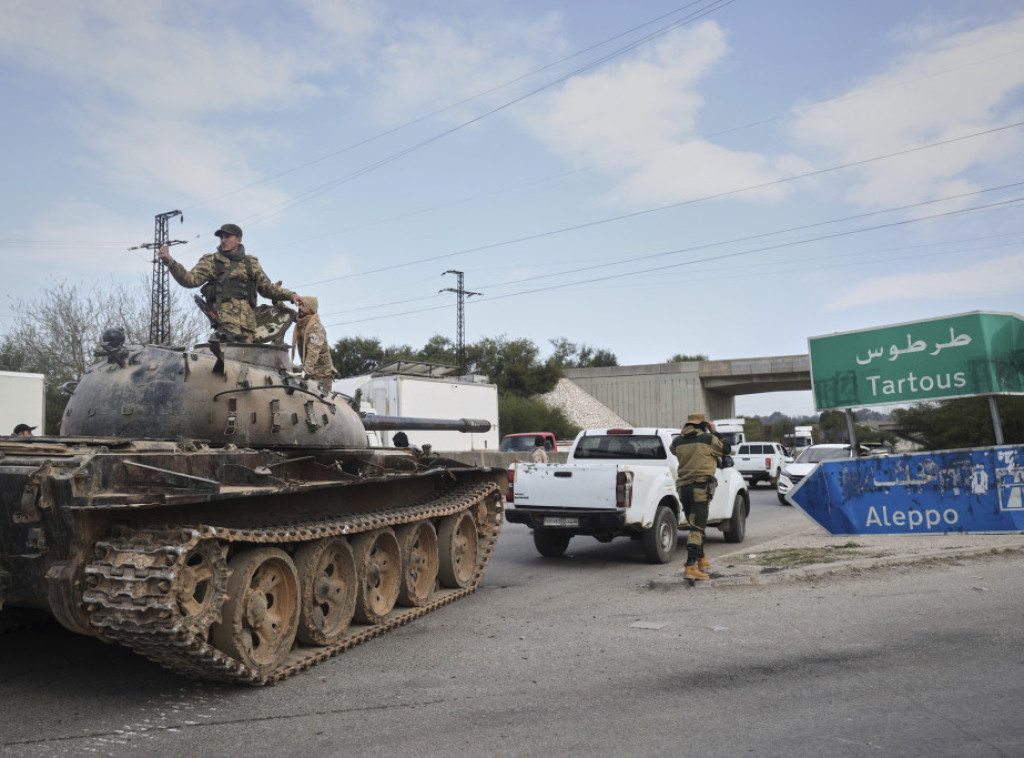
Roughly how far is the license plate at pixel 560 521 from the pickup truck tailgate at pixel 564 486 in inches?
5.4

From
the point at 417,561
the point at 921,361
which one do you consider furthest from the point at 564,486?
the point at 921,361

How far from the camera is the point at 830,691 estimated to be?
5.18 meters

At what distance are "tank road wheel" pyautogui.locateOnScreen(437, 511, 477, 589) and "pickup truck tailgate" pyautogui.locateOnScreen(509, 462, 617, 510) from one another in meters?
1.64

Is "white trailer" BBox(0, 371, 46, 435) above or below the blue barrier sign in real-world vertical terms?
above

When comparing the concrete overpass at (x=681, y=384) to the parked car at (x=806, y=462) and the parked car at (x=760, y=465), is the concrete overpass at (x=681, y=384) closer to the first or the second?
the parked car at (x=760, y=465)

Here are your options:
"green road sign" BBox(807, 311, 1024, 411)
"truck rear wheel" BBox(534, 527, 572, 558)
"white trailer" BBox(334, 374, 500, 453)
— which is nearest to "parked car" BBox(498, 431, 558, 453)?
"white trailer" BBox(334, 374, 500, 453)

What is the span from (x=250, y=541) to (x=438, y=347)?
58107 millimetres

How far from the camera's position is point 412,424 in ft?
32.8

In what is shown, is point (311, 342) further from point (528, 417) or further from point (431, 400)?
point (528, 417)

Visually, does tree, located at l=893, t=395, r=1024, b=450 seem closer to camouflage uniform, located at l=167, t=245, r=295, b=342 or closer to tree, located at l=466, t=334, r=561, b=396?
camouflage uniform, located at l=167, t=245, r=295, b=342

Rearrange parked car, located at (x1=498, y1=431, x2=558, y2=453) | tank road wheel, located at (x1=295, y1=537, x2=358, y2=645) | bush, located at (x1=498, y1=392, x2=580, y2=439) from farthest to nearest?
1. bush, located at (x1=498, y1=392, x2=580, y2=439)
2. parked car, located at (x1=498, y1=431, x2=558, y2=453)
3. tank road wheel, located at (x1=295, y1=537, x2=358, y2=645)

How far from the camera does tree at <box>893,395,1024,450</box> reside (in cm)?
2317

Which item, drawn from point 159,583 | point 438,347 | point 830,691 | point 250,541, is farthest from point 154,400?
point 438,347

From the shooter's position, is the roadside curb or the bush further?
the bush
